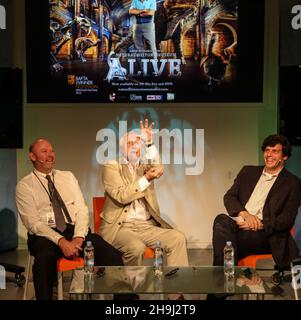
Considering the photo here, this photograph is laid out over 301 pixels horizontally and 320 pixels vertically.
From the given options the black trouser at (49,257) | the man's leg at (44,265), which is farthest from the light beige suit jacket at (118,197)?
the man's leg at (44,265)

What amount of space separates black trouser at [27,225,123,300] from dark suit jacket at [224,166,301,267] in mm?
966

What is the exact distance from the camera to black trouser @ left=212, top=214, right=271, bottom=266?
4879 millimetres

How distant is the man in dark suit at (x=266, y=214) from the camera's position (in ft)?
15.9

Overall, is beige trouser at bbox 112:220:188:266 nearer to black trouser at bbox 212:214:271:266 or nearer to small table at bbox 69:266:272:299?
black trouser at bbox 212:214:271:266

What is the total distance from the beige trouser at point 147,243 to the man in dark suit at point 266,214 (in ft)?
0.83

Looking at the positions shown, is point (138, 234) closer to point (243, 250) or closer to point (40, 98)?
point (243, 250)

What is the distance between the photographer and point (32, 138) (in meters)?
→ 6.63

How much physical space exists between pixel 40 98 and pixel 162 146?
1239 mm

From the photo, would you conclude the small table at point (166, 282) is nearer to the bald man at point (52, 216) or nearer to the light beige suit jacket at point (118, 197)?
the bald man at point (52, 216)

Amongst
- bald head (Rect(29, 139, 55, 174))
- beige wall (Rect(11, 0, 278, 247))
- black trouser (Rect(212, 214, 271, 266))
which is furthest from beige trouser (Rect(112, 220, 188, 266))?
beige wall (Rect(11, 0, 278, 247))

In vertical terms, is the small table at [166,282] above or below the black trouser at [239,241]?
below

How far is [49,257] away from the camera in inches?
179

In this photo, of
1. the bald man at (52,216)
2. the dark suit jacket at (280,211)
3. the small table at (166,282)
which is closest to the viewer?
the small table at (166,282)

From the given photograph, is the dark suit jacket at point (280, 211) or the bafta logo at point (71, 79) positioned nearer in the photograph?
the dark suit jacket at point (280, 211)
